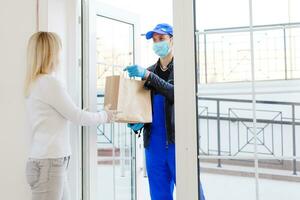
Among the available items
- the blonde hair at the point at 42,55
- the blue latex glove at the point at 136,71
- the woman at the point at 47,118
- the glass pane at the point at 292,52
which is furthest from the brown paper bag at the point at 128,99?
the glass pane at the point at 292,52

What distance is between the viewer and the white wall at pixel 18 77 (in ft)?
7.75

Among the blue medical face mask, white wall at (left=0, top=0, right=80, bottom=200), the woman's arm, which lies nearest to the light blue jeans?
the woman's arm

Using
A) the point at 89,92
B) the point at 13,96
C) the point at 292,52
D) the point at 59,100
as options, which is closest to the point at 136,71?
the point at 89,92

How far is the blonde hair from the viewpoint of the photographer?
6.50 feet

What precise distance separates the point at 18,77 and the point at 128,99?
31.2 inches

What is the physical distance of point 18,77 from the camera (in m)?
2.40

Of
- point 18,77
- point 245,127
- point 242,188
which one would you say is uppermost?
point 18,77

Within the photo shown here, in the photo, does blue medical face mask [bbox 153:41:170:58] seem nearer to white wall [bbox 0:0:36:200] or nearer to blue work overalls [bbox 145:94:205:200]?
blue work overalls [bbox 145:94:205:200]

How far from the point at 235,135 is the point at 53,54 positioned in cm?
114

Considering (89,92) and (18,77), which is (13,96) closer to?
A: (18,77)

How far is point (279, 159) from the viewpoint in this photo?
189 cm

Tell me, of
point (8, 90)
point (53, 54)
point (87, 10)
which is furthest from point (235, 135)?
point (8, 90)

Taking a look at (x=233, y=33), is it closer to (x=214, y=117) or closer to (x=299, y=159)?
(x=214, y=117)

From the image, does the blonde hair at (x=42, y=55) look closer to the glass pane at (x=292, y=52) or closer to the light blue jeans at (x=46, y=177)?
the light blue jeans at (x=46, y=177)
